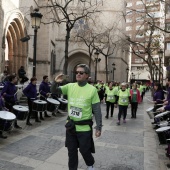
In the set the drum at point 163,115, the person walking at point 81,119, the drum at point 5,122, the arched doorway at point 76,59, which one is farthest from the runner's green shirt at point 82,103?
the arched doorway at point 76,59

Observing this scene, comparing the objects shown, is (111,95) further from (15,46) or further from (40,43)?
(40,43)

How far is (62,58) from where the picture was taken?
41.8 metres

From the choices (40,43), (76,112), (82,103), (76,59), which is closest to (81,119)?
(76,112)

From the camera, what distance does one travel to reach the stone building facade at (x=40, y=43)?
20.1 m

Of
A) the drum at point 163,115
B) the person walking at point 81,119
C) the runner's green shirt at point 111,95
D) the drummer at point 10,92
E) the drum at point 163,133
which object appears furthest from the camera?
the runner's green shirt at point 111,95

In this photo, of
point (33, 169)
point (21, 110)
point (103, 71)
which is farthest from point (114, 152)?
point (103, 71)

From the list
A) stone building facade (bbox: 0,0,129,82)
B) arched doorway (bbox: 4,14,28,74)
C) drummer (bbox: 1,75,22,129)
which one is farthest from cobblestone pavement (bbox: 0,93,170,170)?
arched doorway (bbox: 4,14,28,74)

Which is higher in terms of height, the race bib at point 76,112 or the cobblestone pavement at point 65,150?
the race bib at point 76,112

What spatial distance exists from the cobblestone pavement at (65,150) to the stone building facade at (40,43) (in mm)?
10754

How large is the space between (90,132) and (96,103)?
466 mm

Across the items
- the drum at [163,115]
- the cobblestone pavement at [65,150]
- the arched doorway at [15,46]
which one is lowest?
the cobblestone pavement at [65,150]

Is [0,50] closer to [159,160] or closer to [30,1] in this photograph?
[30,1]

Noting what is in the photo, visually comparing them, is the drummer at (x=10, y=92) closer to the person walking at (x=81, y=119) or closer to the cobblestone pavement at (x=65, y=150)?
the cobblestone pavement at (x=65, y=150)

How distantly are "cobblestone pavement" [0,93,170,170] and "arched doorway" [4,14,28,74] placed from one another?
15020 mm
